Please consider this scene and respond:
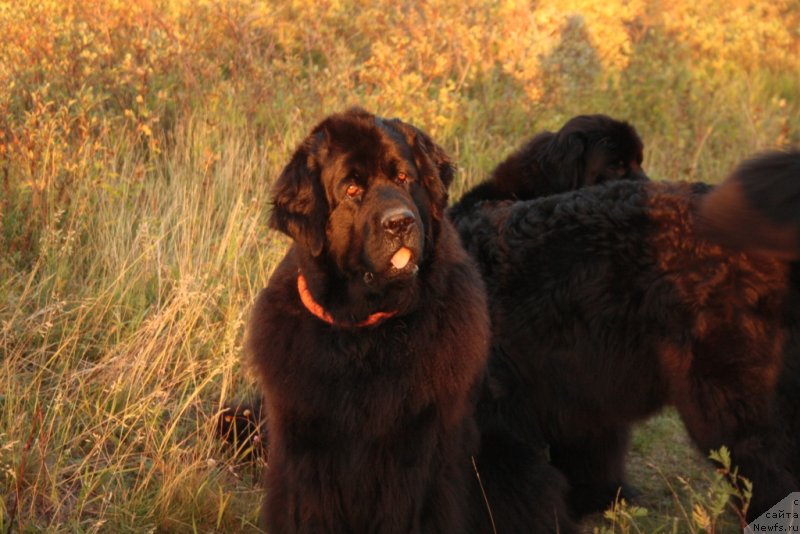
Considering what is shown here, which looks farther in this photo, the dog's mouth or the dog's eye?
the dog's eye

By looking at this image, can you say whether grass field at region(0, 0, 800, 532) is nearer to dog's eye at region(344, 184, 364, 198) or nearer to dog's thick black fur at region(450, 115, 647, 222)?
dog's eye at region(344, 184, 364, 198)

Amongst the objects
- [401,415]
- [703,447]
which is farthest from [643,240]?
[401,415]

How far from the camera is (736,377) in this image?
132 inches

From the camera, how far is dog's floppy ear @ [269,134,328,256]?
10.8 feet

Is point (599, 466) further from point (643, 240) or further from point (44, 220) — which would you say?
point (44, 220)

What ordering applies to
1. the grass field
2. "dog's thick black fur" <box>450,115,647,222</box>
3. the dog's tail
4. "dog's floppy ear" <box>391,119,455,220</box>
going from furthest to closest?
"dog's thick black fur" <box>450,115,647,222</box>, the grass field, "dog's floppy ear" <box>391,119,455,220</box>, the dog's tail

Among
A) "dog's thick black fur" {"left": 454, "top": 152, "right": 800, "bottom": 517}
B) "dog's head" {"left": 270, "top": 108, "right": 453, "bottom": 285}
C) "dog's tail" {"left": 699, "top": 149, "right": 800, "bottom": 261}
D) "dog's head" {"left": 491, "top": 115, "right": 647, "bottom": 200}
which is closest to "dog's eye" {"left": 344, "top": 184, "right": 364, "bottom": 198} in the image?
"dog's head" {"left": 270, "top": 108, "right": 453, "bottom": 285}

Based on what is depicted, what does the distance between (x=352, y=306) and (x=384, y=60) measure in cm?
465

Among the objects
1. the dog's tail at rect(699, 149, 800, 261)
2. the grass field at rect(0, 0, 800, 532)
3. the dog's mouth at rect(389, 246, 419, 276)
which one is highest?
the dog's tail at rect(699, 149, 800, 261)

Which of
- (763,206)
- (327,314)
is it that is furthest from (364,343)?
(763,206)

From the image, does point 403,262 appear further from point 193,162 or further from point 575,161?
point 193,162

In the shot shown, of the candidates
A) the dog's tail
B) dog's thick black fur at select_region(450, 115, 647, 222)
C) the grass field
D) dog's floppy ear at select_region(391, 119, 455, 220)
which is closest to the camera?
the dog's tail

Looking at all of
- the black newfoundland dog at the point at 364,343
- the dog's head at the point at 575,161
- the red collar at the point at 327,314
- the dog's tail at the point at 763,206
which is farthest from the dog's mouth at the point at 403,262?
the dog's head at the point at 575,161

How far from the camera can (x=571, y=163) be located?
4637mm
